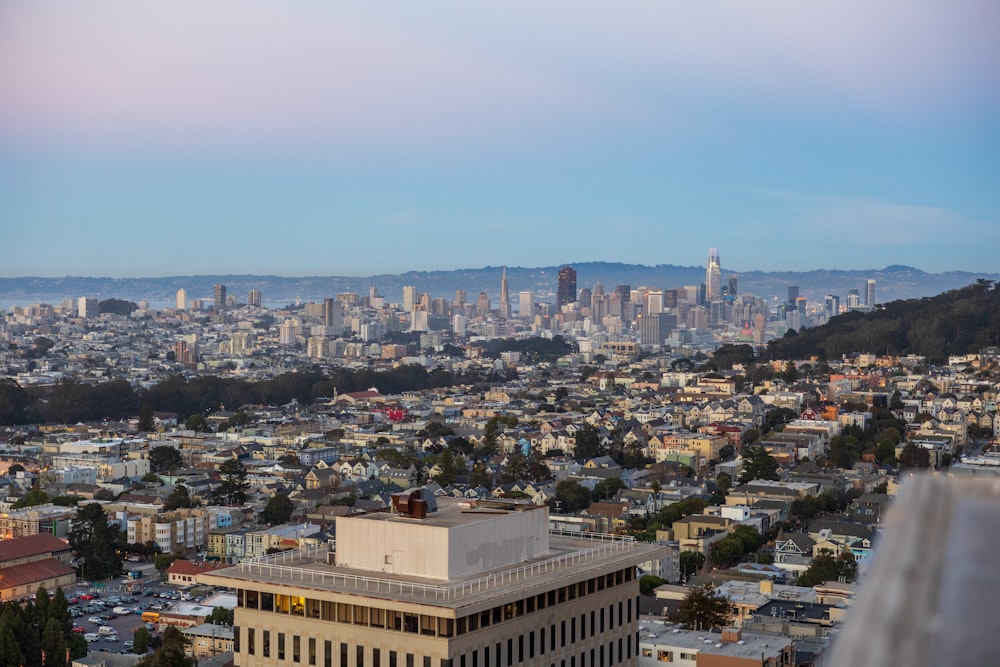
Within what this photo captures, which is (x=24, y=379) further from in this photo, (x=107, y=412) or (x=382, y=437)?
(x=382, y=437)

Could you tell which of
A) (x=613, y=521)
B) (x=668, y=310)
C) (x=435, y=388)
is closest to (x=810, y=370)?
(x=435, y=388)

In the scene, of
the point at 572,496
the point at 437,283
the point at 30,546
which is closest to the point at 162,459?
the point at 572,496

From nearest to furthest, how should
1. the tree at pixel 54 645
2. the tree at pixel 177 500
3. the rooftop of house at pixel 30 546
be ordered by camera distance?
the tree at pixel 54 645, the rooftop of house at pixel 30 546, the tree at pixel 177 500

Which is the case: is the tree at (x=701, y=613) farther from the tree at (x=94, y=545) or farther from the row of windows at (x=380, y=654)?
the tree at (x=94, y=545)

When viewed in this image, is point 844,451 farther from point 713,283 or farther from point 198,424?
point 713,283

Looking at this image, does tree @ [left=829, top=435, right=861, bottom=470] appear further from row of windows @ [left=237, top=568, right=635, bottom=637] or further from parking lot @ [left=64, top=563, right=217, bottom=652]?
row of windows @ [left=237, top=568, right=635, bottom=637]

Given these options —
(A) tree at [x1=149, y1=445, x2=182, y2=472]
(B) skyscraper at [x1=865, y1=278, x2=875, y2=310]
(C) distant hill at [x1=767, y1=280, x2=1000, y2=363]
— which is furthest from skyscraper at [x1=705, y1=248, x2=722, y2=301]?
(A) tree at [x1=149, y1=445, x2=182, y2=472]

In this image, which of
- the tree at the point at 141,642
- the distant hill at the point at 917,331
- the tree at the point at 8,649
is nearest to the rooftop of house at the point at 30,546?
the tree at the point at 141,642
